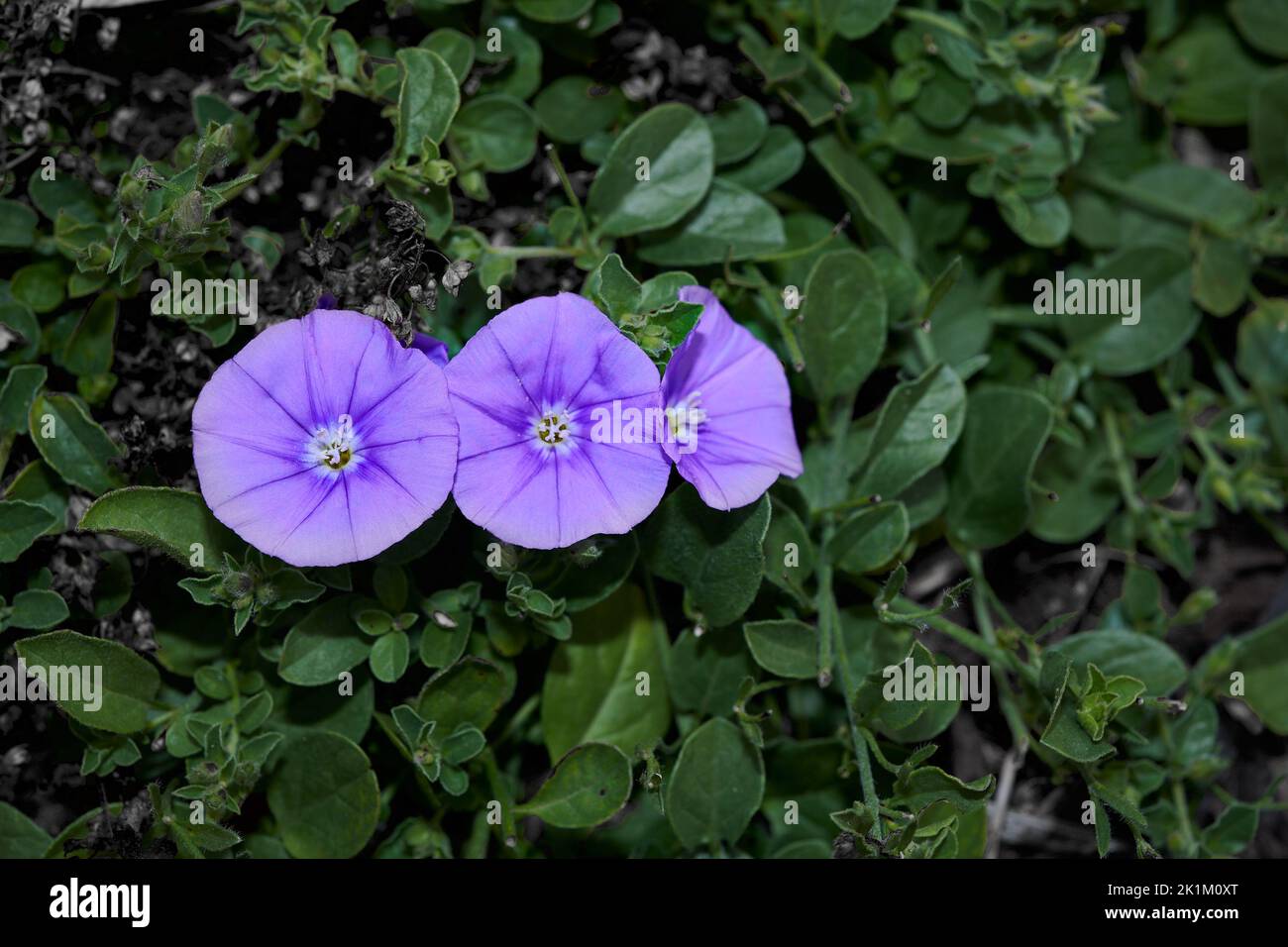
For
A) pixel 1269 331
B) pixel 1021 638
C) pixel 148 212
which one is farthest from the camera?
pixel 1269 331

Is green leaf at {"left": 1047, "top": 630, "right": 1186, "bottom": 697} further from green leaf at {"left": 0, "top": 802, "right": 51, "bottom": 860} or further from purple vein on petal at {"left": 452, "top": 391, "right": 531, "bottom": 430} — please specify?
green leaf at {"left": 0, "top": 802, "right": 51, "bottom": 860}

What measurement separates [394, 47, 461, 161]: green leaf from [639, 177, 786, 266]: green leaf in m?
0.69

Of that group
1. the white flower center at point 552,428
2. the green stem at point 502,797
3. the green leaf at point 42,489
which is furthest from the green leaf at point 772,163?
the green leaf at point 42,489

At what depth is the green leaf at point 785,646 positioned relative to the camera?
308 cm

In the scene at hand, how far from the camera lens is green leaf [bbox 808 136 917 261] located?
3.49 metres

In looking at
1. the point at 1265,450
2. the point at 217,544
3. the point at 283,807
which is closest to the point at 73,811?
the point at 283,807

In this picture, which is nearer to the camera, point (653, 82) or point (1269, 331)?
point (653, 82)

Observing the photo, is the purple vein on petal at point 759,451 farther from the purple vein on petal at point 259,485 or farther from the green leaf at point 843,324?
the purple vein on petal at point 259,485

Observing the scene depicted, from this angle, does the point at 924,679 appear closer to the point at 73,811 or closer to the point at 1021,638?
the point at 1021,638

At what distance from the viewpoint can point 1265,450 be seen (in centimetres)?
409

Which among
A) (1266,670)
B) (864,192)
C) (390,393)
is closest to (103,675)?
(390,393)

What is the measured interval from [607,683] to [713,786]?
41 cm

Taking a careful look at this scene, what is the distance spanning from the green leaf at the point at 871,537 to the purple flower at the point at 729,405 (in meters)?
0.30
